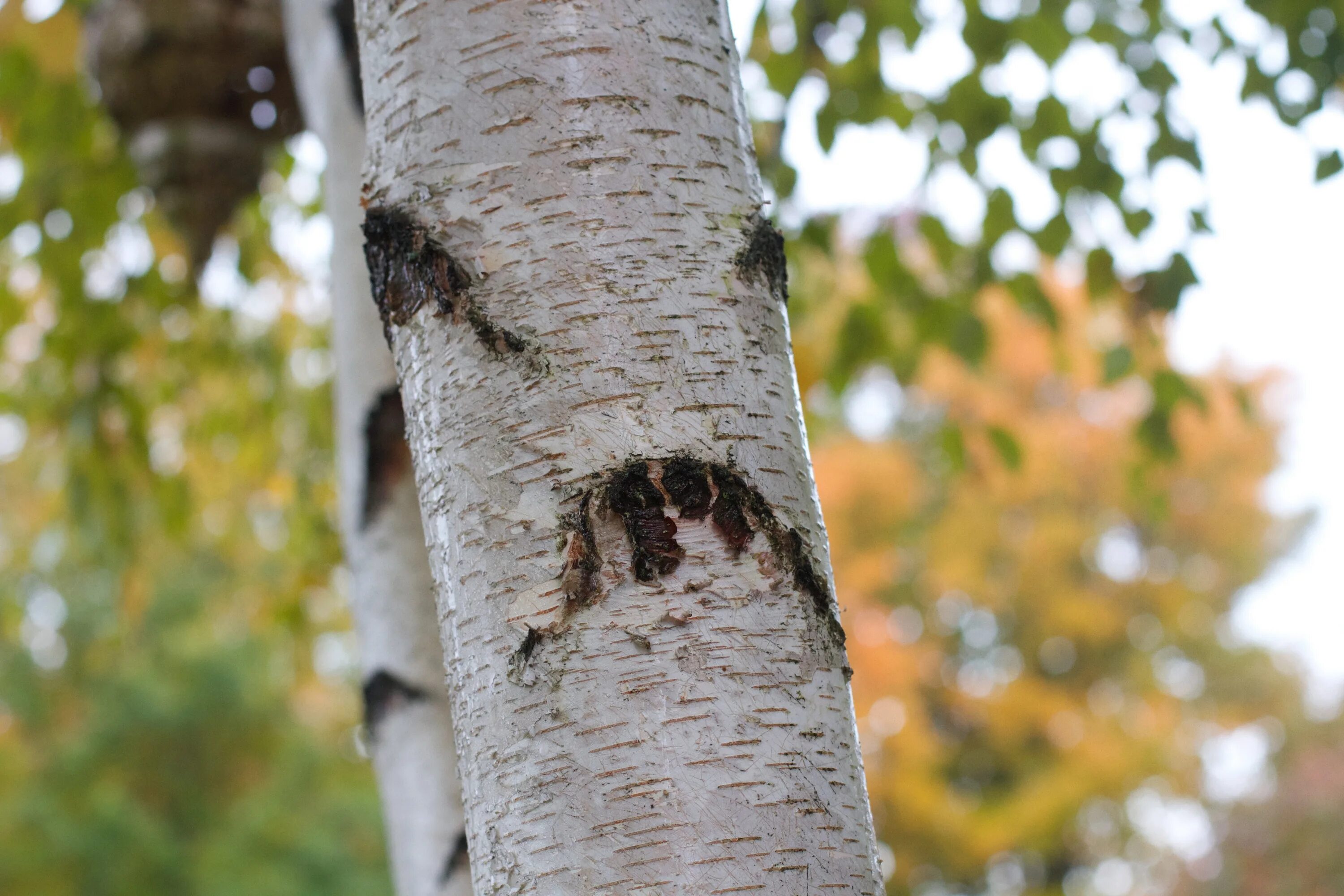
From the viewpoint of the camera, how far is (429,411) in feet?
1.63

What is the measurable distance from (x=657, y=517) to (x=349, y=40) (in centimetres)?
66

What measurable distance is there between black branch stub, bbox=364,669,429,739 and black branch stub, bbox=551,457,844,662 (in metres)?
0.41

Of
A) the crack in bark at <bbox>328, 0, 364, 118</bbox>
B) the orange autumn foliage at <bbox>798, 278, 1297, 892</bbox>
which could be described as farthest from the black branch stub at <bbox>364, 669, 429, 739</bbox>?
the orange autumn foliage at <bbox>798, 278, 1297, 892</bbox>

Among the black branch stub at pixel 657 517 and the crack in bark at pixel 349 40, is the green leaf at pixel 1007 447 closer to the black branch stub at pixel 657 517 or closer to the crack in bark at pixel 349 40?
the crack in bark at pixel 349 40

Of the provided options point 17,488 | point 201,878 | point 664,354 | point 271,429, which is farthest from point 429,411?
point 201,878

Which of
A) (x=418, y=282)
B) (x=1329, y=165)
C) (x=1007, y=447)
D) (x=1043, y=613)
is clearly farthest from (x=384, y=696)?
(x=1043, y=613)

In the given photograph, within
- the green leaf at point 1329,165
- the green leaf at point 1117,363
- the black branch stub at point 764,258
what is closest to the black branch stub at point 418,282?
the black branch stub at point 764,258

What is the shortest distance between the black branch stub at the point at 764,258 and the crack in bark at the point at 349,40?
52cm

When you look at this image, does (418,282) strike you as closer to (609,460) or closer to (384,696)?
(609,460)

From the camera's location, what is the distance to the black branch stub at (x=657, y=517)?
44 centimetres

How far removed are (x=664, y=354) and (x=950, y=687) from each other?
985 cm

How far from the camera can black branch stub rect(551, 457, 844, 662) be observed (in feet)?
1.44

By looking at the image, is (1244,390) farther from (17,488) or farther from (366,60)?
(17,488)

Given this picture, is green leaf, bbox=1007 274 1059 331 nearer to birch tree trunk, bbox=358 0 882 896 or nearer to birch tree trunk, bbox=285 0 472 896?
birch tree trunk, bbox=285 0 472 896
